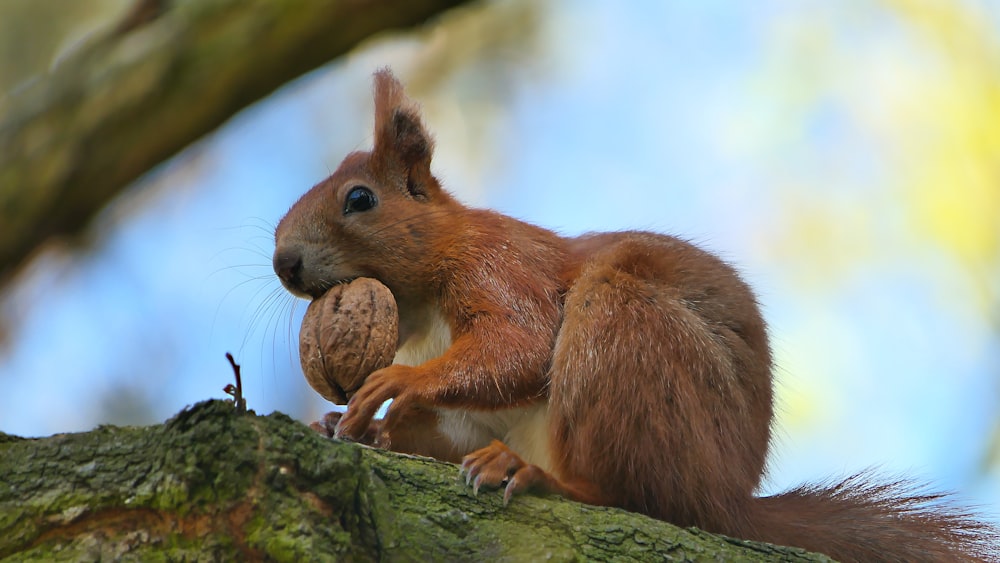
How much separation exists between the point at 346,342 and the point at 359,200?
69 centimetres

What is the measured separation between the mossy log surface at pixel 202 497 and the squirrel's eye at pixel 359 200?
144 centimetres

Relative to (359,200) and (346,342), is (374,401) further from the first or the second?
(359,200)

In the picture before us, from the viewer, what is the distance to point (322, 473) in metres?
1.96

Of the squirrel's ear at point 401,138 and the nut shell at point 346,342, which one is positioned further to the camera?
the squirrel's ear at point 401,138

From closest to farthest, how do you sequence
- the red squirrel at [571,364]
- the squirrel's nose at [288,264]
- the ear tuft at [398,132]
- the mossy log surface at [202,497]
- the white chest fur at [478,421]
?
1. the mossy log surface at [202,497]
2. the red squirrel at [571,364]
3. the white chest fur at [478,421]
4. the squirrel's nose at [288,264]
5. the ear tuft at [398,132]

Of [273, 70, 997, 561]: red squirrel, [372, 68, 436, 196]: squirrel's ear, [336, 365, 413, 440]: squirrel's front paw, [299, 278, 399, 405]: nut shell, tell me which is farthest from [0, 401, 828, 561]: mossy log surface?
[372, 68, 436, 196]: squirrel's ear

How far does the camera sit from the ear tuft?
359 cm

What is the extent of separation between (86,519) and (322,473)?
40 centimetres

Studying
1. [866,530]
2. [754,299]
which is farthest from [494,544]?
[754,299]

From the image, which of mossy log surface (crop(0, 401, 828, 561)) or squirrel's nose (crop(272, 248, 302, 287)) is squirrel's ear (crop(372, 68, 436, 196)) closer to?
squirrel's nose (crop(272, 248, 302, 287))

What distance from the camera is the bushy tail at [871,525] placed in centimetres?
276

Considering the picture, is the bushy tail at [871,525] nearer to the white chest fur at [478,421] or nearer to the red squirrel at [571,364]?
the red squirrel at [571,364]

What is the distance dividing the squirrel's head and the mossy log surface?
1.24 meters

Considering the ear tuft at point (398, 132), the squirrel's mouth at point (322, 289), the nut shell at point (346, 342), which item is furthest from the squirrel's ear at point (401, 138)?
the nut shell at point (346, 342)
